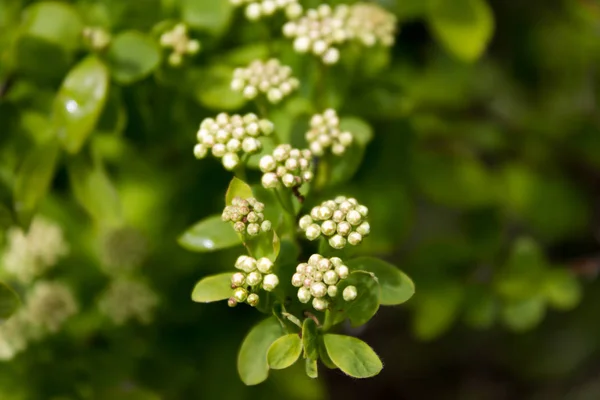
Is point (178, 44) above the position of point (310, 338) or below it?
above

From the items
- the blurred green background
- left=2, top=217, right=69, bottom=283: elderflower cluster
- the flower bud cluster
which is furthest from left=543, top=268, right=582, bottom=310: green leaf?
left=2, top=217, right=69, bottom=283: elderflower cluster

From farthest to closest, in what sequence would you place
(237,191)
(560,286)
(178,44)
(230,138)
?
1. (560,286)
2. (178,44)
3. (230,138)
4. (237,191)

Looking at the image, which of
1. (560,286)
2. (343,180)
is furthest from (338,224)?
(560,286)

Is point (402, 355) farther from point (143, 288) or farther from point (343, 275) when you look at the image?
point (343, 275)

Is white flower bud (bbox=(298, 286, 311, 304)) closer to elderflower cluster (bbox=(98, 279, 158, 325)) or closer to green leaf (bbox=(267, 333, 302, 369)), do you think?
green leaf (bbox=(267, 333, 302, 369))

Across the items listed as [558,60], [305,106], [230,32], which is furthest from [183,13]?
[558,60]

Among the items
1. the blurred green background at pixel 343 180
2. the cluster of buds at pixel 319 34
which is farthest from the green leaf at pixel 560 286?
the cluster of buds at pixel 319 34

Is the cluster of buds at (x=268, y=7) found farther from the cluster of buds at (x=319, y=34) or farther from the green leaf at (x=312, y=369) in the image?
the green leaf at (x=312, y=369)

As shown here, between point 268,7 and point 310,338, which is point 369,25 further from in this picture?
point 310,338
